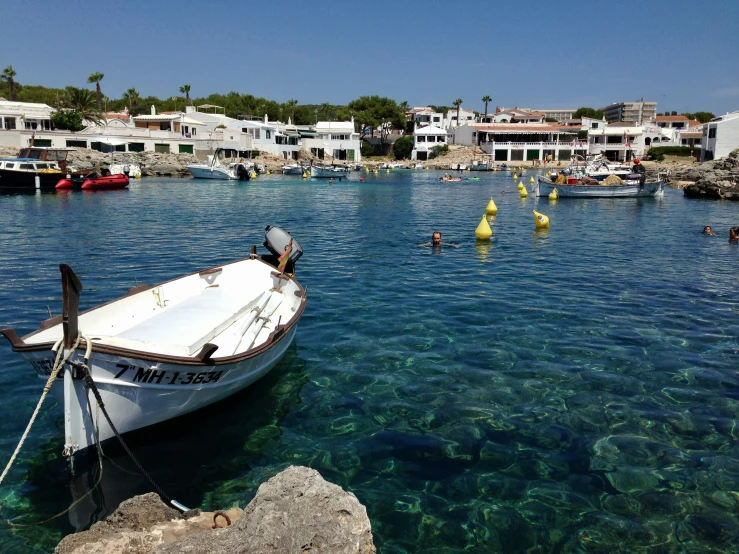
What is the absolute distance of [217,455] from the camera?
850cm

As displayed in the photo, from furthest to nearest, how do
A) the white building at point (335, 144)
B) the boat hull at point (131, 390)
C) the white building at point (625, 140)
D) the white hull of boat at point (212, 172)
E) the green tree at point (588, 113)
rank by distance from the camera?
the green tree at point (588, 113) < the white building at point (335, 144) < the white building at point (625, 140) < the white hull of boat at point (212, 172) < the boat hull at point (131, 390)

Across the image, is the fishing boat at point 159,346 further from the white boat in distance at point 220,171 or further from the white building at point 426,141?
the white building at point 426,141

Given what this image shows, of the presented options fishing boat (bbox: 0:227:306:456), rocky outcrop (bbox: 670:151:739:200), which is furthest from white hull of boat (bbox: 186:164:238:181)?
fishing boat (bbox: 0:227:306:456)

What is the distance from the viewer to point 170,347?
8.43 m

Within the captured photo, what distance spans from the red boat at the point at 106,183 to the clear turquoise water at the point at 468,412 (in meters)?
36.1

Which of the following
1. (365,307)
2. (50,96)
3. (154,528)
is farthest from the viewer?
(50,96)

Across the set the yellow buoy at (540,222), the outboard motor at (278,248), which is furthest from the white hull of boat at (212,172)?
the outboard motor at (278,248)

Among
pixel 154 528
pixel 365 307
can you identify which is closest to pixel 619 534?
pixel 154 528

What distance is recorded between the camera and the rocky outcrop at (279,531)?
185 inches

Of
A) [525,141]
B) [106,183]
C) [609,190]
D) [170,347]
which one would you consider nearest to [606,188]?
[609,190]

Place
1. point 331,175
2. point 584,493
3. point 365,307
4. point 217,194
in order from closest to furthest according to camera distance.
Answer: point 584,493 < point 365,307 < point 217,194 < point 331,175

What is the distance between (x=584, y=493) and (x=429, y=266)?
15176 millimetres

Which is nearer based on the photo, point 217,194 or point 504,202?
point 504,202

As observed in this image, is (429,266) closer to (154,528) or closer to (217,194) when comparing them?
(154,528)
